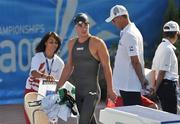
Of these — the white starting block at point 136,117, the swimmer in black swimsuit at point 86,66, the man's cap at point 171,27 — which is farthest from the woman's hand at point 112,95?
the white starting block at point 136,117

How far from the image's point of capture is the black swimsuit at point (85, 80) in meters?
5.95

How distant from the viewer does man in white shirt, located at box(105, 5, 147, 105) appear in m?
5.85

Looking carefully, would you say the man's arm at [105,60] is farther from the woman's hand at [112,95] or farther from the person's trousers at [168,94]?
the person's trousers at [168,94]

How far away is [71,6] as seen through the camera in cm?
1034

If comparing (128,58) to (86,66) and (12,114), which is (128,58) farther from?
(12,114)

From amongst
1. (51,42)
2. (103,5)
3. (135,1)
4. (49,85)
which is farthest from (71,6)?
(49,85)

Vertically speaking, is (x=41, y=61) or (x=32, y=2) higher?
(x=32, y=2)

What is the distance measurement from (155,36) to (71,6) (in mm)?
2100

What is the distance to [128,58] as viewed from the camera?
5.90 meters

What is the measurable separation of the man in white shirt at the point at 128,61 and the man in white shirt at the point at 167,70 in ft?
1.31

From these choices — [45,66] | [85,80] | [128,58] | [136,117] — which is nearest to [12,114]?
[45,66]

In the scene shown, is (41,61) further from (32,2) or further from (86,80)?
(32,2)

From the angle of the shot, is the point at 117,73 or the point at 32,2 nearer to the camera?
the point at 117,73

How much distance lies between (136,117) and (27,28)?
7306 mm
